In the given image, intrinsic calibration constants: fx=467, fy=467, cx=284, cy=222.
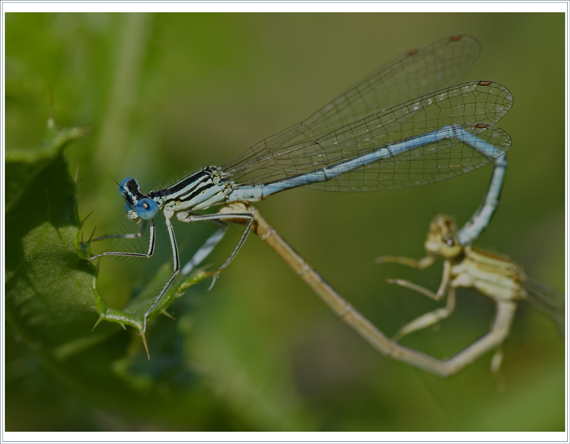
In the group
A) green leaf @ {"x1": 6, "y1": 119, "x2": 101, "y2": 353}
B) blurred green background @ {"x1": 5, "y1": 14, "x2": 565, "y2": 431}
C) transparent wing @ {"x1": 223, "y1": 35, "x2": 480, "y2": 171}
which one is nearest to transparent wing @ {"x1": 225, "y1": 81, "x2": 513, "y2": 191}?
transparent wing @ {"x1": 223, "y1": 35, "x2": 480, "y2": 171}

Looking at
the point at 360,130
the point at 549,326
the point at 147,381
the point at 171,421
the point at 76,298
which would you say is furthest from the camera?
the point at 549,326

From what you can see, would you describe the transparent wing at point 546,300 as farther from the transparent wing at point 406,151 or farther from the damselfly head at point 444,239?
the transparent wing at point 406,151

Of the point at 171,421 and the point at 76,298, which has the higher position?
the point at 76,298

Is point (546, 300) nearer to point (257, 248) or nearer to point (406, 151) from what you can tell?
point (406, 151)

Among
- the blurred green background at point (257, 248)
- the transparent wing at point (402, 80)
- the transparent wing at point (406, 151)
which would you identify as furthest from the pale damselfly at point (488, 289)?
the transparent wing at point (402, 80)

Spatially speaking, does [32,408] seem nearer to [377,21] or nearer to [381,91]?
[381,91]

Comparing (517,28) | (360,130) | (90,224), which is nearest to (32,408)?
(90,224)

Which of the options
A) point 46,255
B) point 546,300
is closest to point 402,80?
point 546,300

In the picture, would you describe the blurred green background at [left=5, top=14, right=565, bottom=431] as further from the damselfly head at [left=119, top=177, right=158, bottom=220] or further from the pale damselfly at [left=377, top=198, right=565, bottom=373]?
the damselfly head at [left=119, top=177, right=158, bottom=220]
